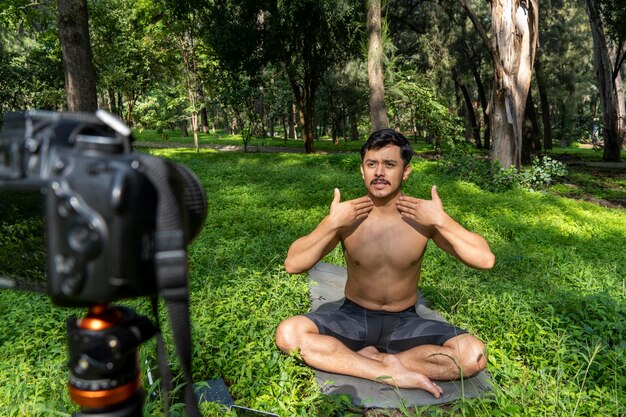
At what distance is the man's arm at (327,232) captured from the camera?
2498mm

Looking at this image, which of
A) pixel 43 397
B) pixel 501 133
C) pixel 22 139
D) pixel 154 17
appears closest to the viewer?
pixel 22 139

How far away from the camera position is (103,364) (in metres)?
0.85

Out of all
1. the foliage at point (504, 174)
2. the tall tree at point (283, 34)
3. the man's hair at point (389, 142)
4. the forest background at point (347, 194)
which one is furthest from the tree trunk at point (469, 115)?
the man's hair at point (389, 142)

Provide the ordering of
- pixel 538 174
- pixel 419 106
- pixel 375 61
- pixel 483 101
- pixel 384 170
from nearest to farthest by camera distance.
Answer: pixel 384 170 < pixel 538 174 < pixel 375 61 < pixel 419 106 < pixel 483 101

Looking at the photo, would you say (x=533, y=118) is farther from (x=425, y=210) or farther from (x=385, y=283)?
(x=425, y=210)

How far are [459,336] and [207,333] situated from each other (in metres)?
1.70

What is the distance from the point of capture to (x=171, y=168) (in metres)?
0.89

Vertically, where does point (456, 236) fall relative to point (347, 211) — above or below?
below

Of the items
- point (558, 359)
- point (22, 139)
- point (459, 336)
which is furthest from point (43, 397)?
point (558, 359)

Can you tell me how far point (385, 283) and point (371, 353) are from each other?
472mm

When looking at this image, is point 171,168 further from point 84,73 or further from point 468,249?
point 84,73

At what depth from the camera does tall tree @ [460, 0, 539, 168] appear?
888 centimetres

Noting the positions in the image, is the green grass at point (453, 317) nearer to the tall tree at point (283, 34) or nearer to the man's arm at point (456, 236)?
the man's arm at point (456, 236)

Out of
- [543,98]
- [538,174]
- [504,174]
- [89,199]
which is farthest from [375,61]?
[543,98]
